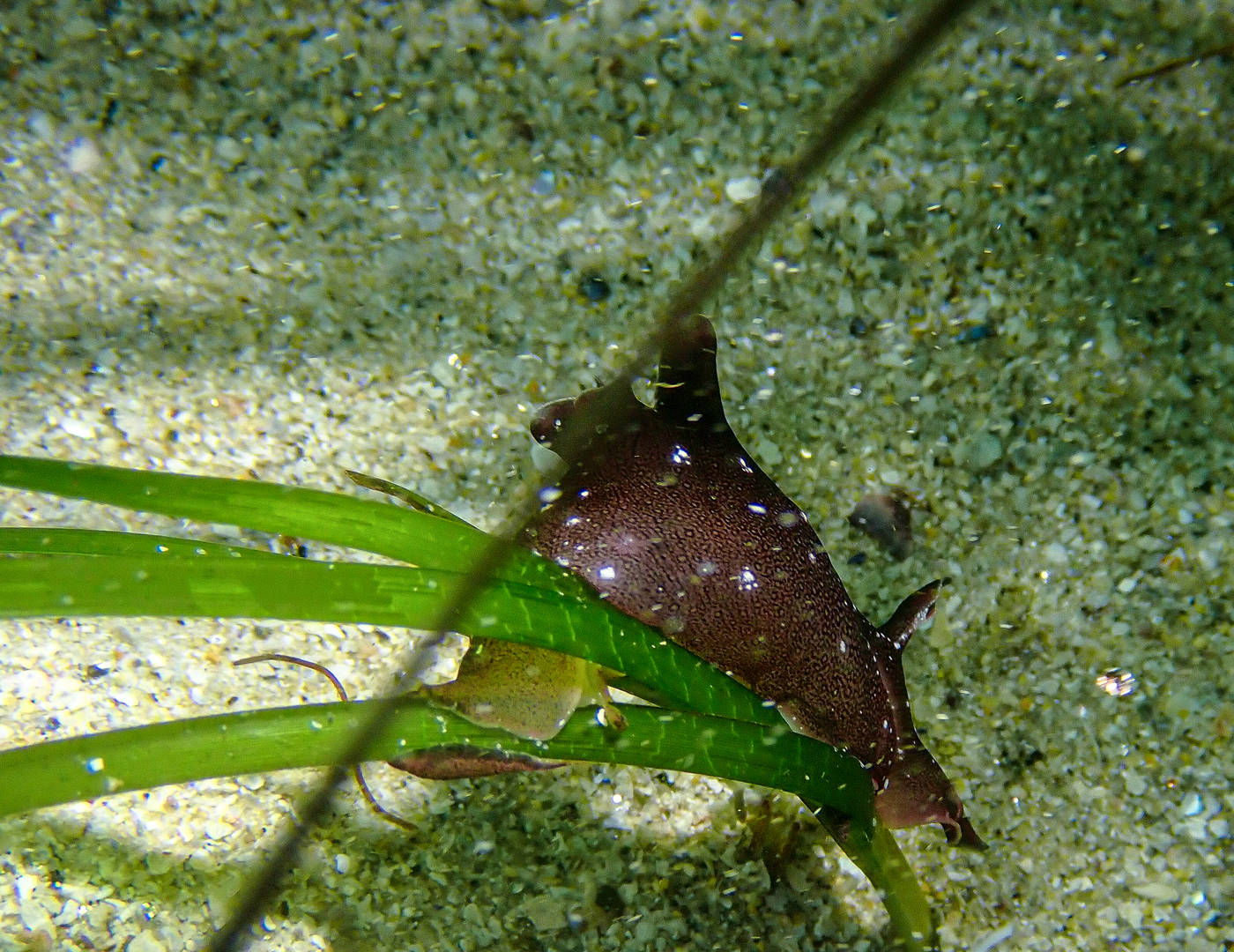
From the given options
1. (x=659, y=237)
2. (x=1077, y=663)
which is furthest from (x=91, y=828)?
(x=1077, y=663)

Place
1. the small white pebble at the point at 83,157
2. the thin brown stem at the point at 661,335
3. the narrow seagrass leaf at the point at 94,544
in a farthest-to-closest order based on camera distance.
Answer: the small white pebble at the point at 83,157 < the narrow seagrass leaf at the point at 94,544 < the thin brown stem at the point at 661,335

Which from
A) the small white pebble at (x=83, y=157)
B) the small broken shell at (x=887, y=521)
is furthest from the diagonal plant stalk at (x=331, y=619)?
the small white pebble at (x=83, y=157)

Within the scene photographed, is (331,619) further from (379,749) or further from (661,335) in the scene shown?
(661,335)

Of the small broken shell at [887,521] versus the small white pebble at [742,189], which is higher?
the small white pebble at [742,189]

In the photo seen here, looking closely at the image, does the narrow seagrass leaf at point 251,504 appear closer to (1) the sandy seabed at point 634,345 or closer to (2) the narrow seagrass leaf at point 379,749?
(2) the narrow seagrass leaf at point 379,749

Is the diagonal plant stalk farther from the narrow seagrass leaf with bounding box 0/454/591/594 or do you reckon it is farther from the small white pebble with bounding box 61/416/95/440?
the small white pebble with bounding box 61/416/95/440

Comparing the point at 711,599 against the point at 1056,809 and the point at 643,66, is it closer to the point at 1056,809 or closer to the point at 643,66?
the point at 1056,809

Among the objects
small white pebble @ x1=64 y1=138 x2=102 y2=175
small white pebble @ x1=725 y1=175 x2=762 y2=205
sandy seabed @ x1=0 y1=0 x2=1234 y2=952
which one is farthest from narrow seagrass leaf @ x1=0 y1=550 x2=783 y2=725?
small white pebble @ x1=64 y1=138 x2=102 y2=175
